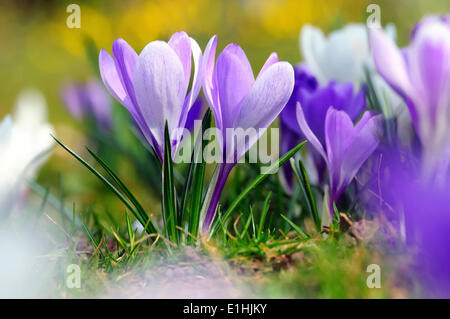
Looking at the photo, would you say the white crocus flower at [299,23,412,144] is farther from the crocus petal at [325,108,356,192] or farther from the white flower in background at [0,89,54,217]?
the white flower in background at [0,89,54,217]

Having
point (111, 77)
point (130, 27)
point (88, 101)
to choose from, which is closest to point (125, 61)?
point (111, 77)

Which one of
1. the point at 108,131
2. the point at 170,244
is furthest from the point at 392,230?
the point at 108,131

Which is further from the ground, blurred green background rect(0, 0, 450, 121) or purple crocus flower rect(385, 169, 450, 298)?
blurred green background rect(0, 0, 450, 121)

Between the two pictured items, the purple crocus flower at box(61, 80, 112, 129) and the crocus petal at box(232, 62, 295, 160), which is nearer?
the crocus petal at box(232, 62, 295, 160)

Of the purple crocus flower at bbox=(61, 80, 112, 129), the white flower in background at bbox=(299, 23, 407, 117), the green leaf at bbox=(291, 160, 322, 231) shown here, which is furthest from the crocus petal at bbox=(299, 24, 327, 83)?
the purple crocus flower at bbox=(61, 80, 112, 129)

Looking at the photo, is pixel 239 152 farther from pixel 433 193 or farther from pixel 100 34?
pixel 100 34

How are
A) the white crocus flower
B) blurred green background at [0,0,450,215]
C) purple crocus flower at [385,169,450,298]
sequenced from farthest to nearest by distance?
1. blurred green background at [0,0,450,215]
2. the white crocus flower
3. purple crocus flower at [385,169,450,298]

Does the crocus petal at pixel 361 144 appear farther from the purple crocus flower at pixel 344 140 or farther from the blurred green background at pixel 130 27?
the blurred green background at pixel 130 27

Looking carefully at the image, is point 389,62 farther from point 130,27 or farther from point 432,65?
point 130,27
